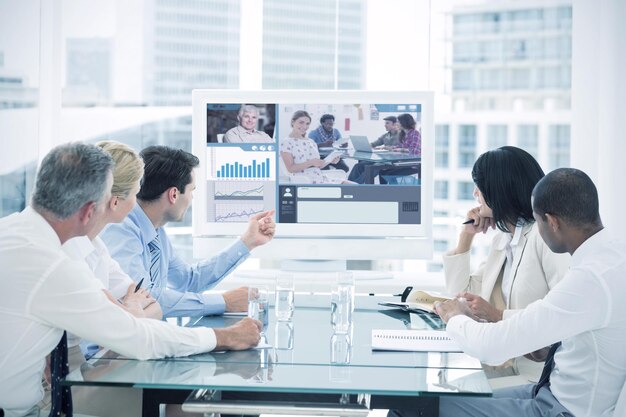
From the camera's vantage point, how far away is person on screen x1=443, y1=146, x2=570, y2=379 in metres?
2.74

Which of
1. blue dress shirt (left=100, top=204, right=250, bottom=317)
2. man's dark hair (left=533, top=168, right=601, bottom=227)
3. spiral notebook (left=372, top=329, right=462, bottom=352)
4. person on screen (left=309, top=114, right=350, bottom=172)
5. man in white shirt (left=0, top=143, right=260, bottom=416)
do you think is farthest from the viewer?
person on screen (left=309, top=114, right=350, bottom=172)

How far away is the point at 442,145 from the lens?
572cm

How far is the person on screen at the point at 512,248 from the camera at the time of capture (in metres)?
2.74

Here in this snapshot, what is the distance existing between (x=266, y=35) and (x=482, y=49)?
138 cm

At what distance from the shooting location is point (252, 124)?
3.37 meters

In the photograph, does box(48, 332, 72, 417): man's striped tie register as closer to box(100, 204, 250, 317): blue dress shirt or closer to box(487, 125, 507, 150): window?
box(100, 204, 250, 317): blue dress shirt

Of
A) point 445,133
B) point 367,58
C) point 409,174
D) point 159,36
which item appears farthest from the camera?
point 445,133

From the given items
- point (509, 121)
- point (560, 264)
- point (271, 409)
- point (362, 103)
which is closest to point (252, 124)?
point (362, 103)

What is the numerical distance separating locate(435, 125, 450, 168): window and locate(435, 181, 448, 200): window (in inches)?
5.2

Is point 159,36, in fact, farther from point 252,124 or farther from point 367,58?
point 252,124

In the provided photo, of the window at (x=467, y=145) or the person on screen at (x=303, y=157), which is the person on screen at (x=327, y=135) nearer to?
the person on screen at (x=303, y=157)

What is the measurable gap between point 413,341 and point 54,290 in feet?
3.36

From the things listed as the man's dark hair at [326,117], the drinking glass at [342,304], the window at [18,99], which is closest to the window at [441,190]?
the man's dark hair at [326,117]

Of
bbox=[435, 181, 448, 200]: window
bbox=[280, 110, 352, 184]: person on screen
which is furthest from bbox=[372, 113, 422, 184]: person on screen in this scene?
bbox=[435, 181, 448, 200]: window
